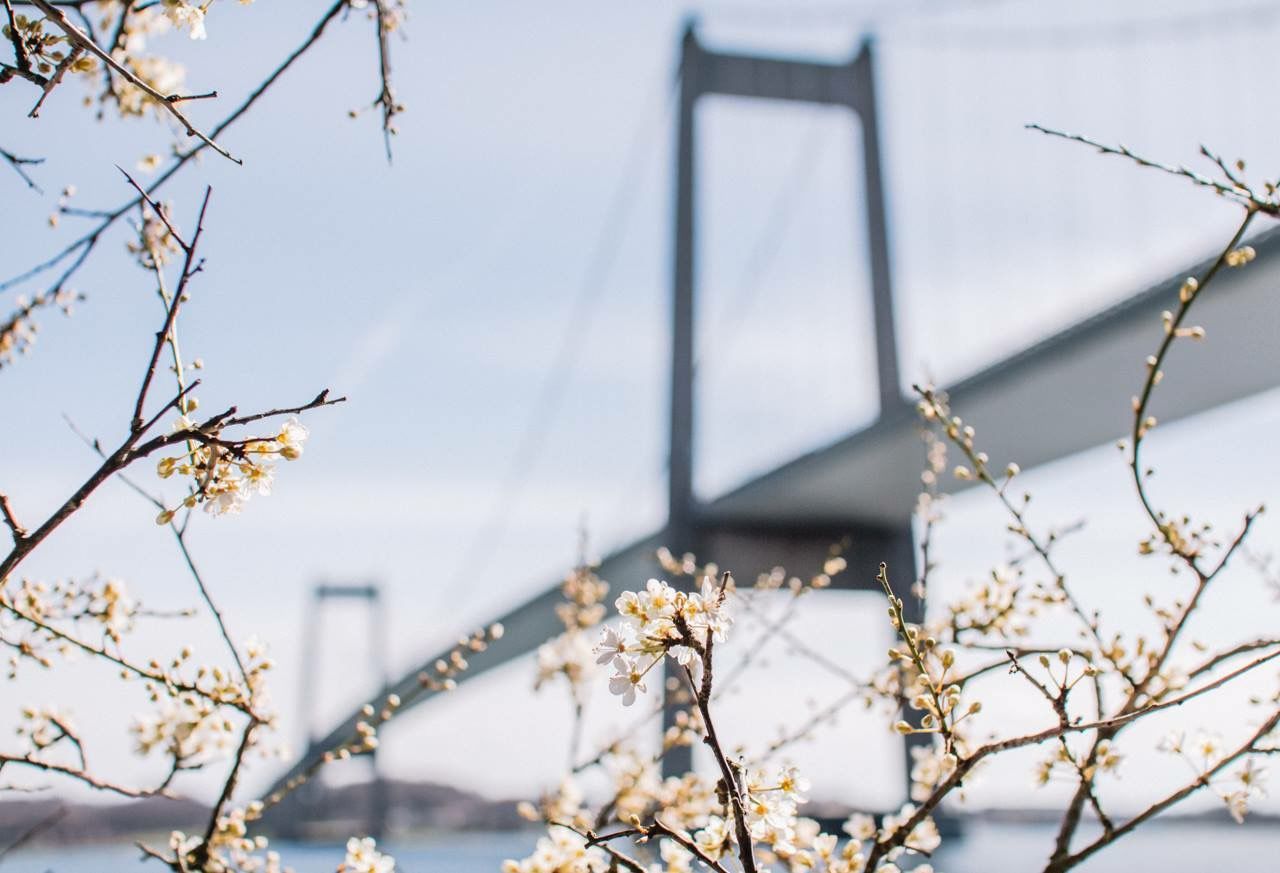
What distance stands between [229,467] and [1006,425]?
18.6 feet

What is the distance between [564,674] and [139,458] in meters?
1.33

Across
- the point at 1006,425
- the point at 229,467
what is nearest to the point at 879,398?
the point at 1006,425

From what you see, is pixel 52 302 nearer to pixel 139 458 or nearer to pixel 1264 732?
pixel 139 458

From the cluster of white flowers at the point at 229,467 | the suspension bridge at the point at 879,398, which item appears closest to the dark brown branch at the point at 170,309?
the cluster of white flowers at the point at 229,467

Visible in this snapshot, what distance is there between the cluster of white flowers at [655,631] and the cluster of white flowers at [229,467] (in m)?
0.25

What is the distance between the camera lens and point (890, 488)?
7488 mm

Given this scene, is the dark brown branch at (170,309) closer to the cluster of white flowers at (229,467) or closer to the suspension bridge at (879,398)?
the cluster of white flowers at (229,467)

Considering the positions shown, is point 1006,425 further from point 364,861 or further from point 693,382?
point 364,861

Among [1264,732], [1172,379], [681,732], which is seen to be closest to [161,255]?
[681,732]

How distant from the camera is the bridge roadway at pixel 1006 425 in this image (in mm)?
4863

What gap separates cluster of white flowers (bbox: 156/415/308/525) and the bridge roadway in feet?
8.05

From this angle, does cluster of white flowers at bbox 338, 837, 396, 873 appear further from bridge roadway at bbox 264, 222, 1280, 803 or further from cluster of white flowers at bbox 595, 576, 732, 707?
bridge roadway at bbox 264, 222, 1280, 803

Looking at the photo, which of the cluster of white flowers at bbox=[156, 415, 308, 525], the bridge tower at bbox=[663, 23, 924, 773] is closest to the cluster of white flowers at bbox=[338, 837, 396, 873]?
the cluster of white flowers at bbox=[156, 415, 308, 525]

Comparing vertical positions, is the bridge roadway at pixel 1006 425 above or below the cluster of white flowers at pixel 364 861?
above
